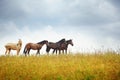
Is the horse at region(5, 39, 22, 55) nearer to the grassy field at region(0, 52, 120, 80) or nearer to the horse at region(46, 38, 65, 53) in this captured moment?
the horse at region(46, 38, 65, 53)

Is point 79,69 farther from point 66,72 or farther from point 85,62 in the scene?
point 85,62

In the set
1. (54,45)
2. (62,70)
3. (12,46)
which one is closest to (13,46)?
(12,46)

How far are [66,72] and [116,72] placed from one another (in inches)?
110

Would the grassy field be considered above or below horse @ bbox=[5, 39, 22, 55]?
below

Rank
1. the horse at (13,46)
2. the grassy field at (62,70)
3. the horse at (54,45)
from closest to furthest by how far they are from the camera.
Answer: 1. the grassy field at (62,70)
2. the horse at (13,46)
3. the horse at (54,45)

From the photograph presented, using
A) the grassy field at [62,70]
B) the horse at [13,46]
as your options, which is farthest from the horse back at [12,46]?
the grassy field at [62,70]

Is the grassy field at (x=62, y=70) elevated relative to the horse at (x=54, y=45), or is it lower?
lower

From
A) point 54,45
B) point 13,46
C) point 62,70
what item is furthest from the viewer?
point 54,45

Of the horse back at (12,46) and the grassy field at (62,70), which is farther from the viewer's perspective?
the horse back at (12,46)

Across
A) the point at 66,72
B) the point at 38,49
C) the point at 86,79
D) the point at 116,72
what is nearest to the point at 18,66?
the point at 66,72

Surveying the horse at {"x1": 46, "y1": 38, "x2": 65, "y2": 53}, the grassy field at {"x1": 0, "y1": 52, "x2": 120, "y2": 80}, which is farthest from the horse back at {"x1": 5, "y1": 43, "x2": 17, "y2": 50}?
the grassy field at {"x1": 0, "y1": 52, "x2": 120, "y2": 80}

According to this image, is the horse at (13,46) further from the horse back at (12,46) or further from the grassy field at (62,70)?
the grassy field at (62,70)

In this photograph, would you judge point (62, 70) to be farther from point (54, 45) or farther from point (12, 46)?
point (54, 45)

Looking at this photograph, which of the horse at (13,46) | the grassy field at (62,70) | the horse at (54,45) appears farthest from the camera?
the horse at (54,45)
